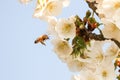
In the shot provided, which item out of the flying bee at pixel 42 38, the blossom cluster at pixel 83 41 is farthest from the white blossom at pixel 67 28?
the flying bee at pixel 42 38

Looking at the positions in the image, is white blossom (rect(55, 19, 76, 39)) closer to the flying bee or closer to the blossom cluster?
the blossom cluster

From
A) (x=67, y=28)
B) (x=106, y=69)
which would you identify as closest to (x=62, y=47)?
(x=67, y=28)

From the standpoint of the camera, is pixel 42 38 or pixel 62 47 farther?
pixel 42 38

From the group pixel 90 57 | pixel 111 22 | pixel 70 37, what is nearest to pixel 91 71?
pixel 90 57

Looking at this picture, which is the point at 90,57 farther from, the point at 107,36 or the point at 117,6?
the point at 117,6

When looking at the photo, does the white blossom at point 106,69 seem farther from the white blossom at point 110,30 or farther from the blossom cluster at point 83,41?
the white blossom at point 110,30

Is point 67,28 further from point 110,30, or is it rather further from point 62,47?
point 110,30

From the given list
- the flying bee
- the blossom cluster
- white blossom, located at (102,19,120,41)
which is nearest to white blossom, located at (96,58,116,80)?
the blossom cluster

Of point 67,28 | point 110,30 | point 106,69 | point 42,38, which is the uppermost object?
point 42,38
